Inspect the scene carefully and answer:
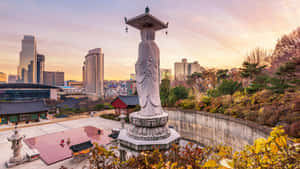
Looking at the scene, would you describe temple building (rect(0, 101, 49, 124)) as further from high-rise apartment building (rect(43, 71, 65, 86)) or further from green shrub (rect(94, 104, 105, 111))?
high-rise apartment building (rect(43, 71, 65, 86))

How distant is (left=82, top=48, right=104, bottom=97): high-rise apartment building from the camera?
5709 cm

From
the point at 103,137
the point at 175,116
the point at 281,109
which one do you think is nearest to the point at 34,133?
the point at 103,137

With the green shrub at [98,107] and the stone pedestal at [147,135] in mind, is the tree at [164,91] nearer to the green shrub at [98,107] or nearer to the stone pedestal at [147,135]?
the stone pedestal at [147,135]

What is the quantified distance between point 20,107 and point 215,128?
23.0 metres

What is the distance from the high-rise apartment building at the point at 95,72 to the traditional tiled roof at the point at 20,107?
3679 centimetres

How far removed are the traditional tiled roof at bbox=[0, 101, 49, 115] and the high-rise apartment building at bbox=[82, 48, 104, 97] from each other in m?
36.8

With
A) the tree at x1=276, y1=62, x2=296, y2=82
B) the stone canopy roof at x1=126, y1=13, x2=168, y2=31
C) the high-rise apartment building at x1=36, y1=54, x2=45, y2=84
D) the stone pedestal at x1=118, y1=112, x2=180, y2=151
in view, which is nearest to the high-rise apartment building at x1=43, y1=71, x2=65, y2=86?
the high-rise apartment building at x1=36, y1=54, x2=45, y2=84

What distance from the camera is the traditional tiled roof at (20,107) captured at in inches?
676

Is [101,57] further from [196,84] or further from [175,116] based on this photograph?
[175,116]

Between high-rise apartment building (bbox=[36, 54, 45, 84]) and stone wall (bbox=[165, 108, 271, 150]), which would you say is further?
high-rise apartment building (bbox=[36, 54, 45, 84])

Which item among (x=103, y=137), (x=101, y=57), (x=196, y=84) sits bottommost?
(x=103, y=137)

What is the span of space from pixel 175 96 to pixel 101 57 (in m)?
52.0

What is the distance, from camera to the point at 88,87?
58531mm

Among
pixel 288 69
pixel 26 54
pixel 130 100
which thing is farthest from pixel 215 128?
pixel 26 54
